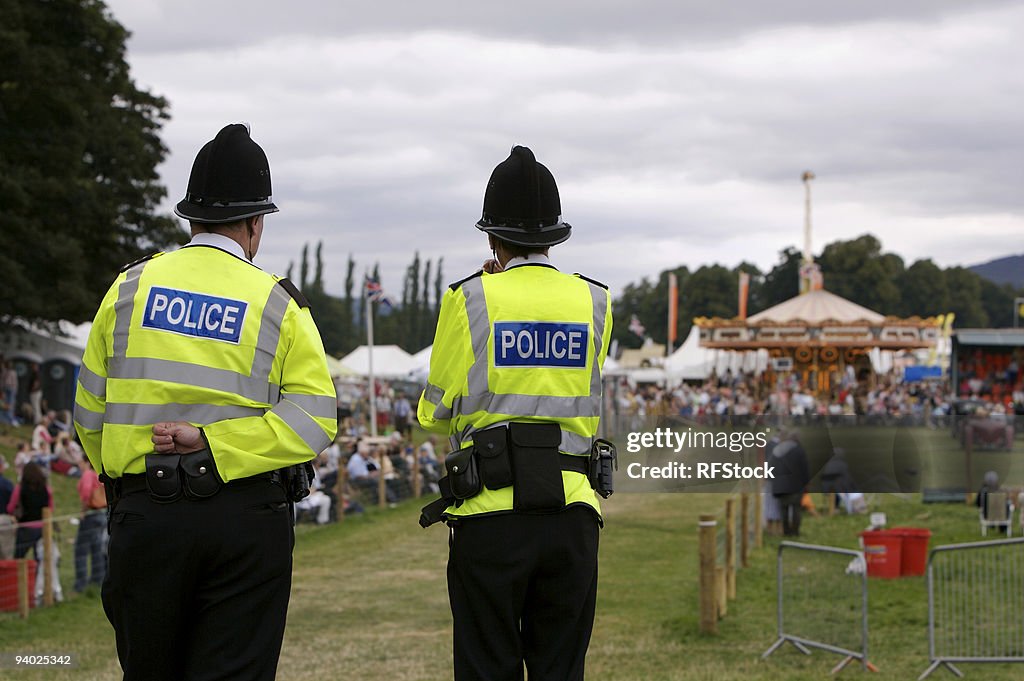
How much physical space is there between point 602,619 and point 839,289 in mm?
104883

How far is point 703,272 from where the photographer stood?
411 feet

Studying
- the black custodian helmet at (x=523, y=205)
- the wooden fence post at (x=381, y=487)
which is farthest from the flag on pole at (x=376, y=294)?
the black custodian helmet at (x=523, y=205)

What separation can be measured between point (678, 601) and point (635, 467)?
5.70 metres

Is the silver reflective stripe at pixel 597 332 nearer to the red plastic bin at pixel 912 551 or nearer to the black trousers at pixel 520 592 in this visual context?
the black trousers at pixel 520 592

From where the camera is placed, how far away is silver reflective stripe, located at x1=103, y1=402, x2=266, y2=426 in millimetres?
3783

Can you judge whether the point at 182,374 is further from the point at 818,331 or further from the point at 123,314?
the point at 818,331

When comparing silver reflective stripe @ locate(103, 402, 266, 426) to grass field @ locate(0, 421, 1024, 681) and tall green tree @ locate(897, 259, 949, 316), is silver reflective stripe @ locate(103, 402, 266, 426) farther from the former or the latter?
tall green tree @ locate(897, 259, 949, 316)

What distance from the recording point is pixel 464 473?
4191mm

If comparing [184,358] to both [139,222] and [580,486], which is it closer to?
[580,486]

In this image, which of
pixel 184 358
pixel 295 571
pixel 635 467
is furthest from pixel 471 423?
pixel 295 571

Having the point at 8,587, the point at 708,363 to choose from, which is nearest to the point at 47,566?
the point at 8,587

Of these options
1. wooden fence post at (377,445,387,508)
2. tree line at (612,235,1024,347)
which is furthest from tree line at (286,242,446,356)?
wooden fence post at (377,445,387,508)

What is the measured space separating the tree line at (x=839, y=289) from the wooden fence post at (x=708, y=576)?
103 meters

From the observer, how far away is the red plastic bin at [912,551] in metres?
15.4
